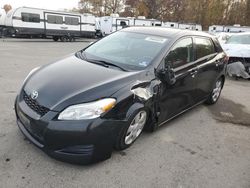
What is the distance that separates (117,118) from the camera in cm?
271

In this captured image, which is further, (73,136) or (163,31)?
(163,31)

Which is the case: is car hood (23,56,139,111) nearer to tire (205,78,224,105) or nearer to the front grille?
A: the front grille

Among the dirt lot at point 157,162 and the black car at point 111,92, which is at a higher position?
the black car at point 111,92

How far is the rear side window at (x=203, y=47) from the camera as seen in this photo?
436 cm

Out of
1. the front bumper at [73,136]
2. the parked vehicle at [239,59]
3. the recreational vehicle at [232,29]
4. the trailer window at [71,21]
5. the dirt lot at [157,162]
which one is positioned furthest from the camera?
the recreational vehicle at [232,29]

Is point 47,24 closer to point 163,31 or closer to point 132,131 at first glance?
point 163,31

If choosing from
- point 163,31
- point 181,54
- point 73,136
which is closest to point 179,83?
point 181,54

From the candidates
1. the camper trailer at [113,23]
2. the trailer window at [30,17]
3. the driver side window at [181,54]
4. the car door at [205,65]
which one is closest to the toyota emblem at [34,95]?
the driver side window at [181,54]

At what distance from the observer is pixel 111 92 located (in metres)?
2.72

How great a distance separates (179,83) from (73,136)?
6.51ft

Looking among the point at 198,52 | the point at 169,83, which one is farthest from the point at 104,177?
the point at 198,52

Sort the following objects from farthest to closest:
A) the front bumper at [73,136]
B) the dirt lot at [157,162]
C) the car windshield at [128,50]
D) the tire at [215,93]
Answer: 1. the tire at [215,93]
2. the car windshield at [128,50]
3. the dirt lot at [157,162]
4. the front bumper at [73,136]

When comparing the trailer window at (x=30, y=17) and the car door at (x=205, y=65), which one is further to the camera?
the trailer window at (x=30, y=17)

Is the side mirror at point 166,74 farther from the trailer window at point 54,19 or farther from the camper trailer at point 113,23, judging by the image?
the camper trailer at point 113,23
